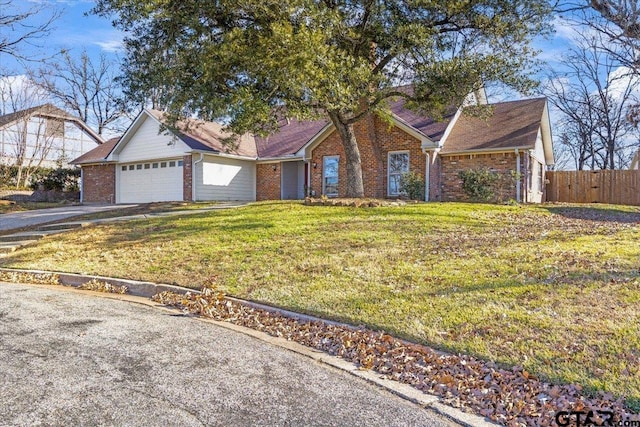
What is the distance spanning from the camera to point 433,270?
21.0ft

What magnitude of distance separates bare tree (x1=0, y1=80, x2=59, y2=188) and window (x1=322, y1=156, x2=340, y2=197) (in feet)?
59.9

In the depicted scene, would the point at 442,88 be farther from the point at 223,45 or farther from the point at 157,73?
the point at 157,73

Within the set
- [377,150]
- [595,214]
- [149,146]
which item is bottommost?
[595,214]

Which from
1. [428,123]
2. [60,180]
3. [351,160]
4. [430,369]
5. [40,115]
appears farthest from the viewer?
[40,115]

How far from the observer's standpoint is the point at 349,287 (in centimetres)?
602

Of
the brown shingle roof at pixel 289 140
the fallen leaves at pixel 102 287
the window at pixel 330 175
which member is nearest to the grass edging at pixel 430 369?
the fallen leaves at pixel 102 287

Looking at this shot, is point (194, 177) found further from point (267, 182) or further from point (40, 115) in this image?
point (40, 115)

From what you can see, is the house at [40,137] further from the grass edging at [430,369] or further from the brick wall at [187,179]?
the grass edging at [430,369]

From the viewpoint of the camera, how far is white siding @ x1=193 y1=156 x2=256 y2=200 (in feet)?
65.4

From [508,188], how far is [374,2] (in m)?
8.41

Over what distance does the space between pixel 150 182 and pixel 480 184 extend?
14.6m

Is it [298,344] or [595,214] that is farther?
[595,214]

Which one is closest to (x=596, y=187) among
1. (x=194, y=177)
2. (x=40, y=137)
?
(x=194, y=177)

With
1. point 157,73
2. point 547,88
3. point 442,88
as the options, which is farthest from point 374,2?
point 547,88
